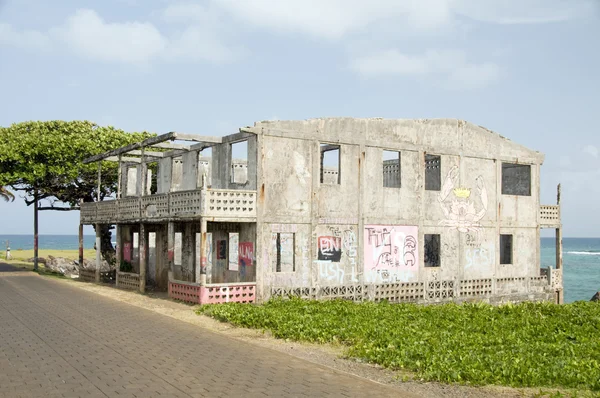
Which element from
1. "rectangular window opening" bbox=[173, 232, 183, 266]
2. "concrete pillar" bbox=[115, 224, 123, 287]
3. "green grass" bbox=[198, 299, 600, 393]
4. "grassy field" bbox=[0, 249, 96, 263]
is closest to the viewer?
"green grass" bbox=[198, 299, 600, 393]

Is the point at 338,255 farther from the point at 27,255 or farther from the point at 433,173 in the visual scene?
the point at 27,255

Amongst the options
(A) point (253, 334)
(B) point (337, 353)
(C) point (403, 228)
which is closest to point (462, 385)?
(B) point (337, 353)

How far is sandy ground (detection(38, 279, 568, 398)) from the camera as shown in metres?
9.84

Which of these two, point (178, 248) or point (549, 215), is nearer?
point (178, 248)

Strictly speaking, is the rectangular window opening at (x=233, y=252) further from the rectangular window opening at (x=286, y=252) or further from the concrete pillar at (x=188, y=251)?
the concrete pillar at (x=188, y=251)

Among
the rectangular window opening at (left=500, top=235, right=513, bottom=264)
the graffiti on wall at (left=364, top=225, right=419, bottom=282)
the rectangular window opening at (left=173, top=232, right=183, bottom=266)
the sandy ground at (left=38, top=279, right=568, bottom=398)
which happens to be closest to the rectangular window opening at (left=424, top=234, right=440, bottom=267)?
the graffiti on wall at (left=364, top=225, right=419, bottom=282)

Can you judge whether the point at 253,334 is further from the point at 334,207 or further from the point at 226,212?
the point at 334,207

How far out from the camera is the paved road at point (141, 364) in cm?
956

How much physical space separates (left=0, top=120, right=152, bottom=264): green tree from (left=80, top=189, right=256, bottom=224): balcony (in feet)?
34.2

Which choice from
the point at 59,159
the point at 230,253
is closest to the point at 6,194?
the point at 59,159

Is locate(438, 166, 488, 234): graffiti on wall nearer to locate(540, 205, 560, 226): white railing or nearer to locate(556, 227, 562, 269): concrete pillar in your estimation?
locate(540, 205, 560, 226): white railing

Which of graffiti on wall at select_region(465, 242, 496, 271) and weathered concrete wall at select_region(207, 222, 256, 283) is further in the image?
graffiti on wall at select_region(465, 242, 496, 271)

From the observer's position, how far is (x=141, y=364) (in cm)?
1130

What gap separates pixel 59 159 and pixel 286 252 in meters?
19.2
